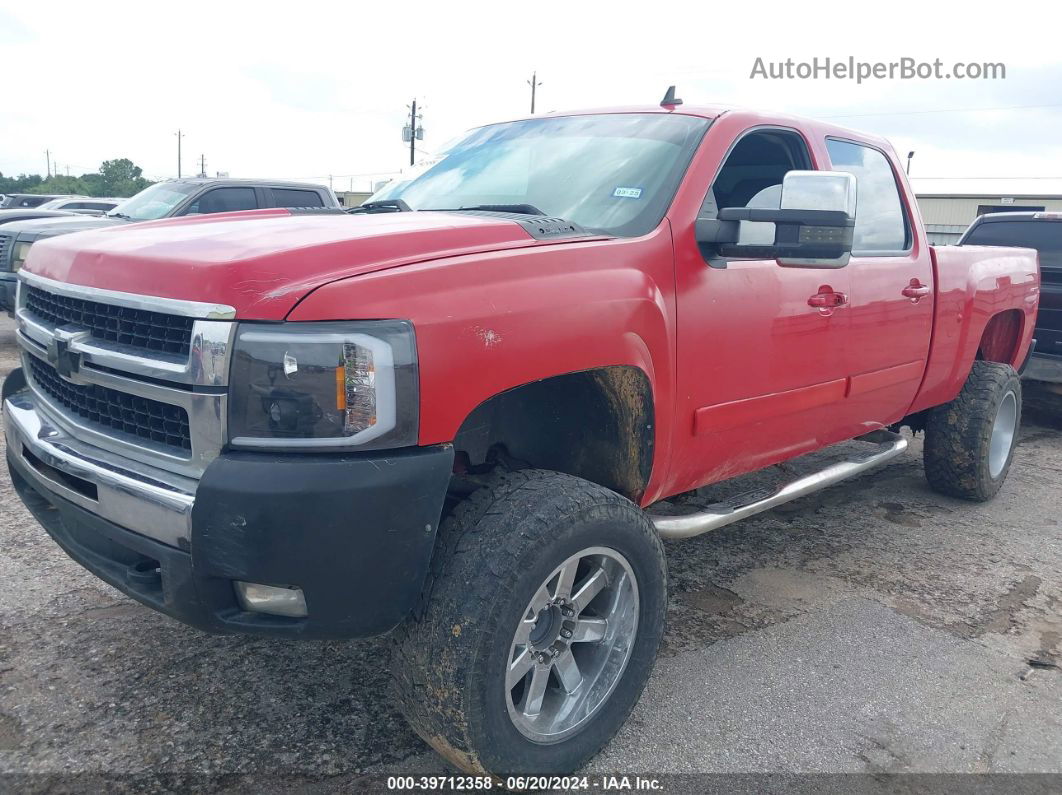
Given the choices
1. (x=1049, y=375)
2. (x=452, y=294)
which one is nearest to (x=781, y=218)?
(x=452, y=294)

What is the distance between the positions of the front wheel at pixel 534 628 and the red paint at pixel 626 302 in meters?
0.32

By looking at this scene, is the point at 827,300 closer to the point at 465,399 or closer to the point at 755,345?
the point at 755,345

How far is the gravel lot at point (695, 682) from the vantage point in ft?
8.09

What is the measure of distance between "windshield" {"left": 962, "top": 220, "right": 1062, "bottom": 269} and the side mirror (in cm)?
553

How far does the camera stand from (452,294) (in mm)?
2066

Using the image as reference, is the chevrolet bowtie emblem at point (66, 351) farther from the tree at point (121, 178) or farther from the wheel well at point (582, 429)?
the tree at point (121, 178)

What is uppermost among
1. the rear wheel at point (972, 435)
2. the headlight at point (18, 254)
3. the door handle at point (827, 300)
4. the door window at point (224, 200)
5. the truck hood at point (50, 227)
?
the door window at point (224, 200)

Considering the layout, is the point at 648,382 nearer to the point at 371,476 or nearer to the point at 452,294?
the point at 452,294

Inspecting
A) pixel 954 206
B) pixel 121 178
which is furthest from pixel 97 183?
pixel 954 206

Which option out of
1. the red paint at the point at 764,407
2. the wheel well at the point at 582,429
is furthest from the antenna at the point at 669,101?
the wheel well at the point at 582,429

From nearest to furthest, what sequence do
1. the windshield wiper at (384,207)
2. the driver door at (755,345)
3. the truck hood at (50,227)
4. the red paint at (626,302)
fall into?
the red paint at (626,302) → the driver door at (755,345) → the windshield wiper at (384,207) → the truck hood at (50,227)

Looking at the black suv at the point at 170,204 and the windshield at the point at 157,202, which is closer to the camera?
the black suv at the point at 170,204

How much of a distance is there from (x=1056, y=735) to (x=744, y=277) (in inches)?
69.5

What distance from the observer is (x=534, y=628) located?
7.86ft
